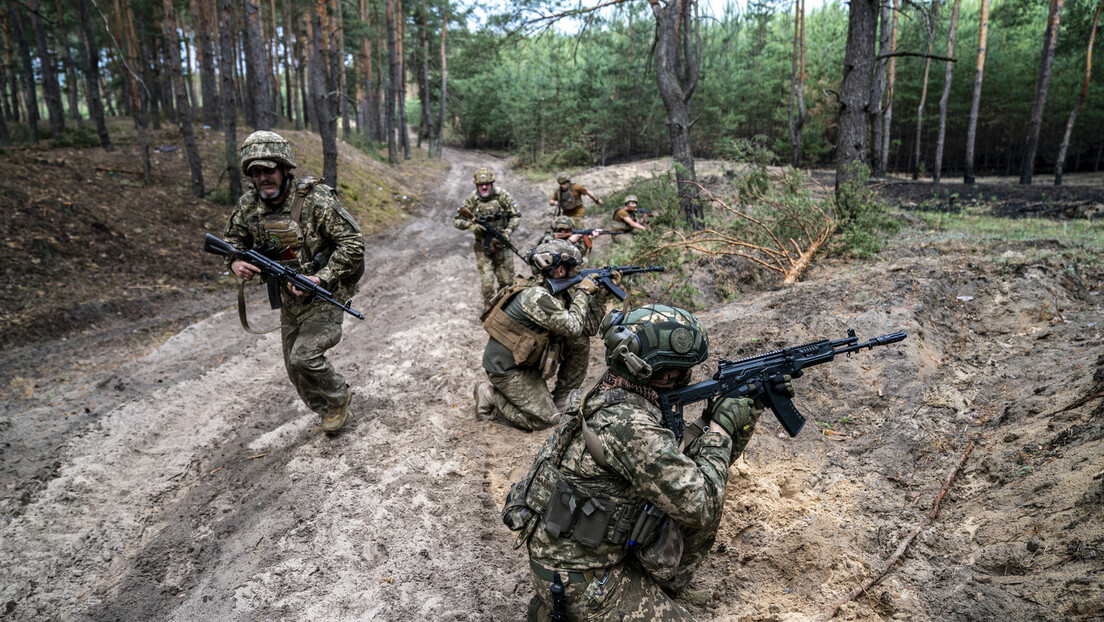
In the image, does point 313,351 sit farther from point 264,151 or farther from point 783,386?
point 783,386

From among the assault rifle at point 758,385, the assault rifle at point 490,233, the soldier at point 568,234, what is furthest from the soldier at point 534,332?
the assault rifle at point 490,233

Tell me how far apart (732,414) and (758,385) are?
1.07ft

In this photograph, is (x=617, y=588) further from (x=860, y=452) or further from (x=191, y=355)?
(x=191, y=355)

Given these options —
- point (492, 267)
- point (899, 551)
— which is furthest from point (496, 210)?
point (899, 551)

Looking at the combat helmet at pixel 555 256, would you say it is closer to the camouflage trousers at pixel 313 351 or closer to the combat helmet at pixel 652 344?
the camouflage trousers at pixel 313 351

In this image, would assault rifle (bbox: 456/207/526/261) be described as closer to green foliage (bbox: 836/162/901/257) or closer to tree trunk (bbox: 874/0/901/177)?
green foliage (bbox: 836/162/901/257)

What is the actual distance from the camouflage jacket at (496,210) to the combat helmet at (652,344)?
6275 mm

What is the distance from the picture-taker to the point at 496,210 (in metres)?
8.88

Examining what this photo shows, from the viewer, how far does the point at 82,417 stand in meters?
5.38

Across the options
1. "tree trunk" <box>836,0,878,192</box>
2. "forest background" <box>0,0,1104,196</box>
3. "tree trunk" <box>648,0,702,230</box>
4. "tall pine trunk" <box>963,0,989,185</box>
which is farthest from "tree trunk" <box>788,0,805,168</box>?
"tree trunk" <box>836,0,878,192</box>

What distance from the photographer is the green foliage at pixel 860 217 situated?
777 centimetres

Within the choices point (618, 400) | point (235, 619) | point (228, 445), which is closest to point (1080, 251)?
point (618, 400)

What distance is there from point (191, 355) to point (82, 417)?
1.86m

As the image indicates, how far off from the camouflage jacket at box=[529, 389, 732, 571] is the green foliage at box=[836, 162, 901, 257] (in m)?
6.18
